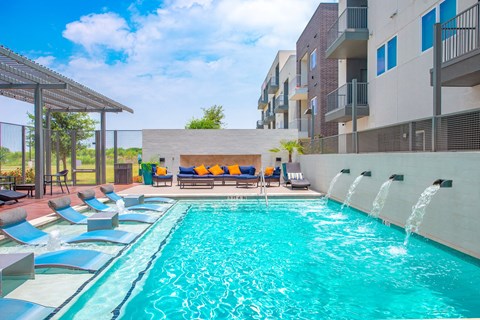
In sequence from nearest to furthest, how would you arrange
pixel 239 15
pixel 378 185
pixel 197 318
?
pixel 197 318 < pixel 378 185 < pixel 239 15

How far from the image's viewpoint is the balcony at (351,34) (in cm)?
1538

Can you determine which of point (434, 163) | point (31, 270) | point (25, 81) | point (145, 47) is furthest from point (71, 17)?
point (434, 163)

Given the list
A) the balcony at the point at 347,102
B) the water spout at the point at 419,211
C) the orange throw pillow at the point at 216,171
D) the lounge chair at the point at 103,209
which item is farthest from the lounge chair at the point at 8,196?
the balcony at the point at 347,102

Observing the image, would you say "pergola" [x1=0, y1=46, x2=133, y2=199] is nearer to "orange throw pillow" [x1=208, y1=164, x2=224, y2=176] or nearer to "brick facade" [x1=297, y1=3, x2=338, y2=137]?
"orange throw pillow" [x1=208, y1=164, x2=224, y2=176]

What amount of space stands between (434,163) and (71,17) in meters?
15.8

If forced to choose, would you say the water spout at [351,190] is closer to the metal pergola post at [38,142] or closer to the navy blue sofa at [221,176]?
the navy blue sofa at [221,176]

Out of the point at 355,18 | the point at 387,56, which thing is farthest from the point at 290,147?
the point at 387,56

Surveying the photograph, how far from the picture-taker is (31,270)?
4656 millimetres

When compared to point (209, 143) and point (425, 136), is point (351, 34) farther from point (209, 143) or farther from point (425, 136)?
point (209, 143)

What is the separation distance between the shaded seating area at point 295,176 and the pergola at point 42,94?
7.95 meters

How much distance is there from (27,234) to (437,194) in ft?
25.0

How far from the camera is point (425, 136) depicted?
774 centimetres

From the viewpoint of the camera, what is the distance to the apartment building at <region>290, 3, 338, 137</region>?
76.7 feet

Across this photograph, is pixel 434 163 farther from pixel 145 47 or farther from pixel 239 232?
pixel 145 47
